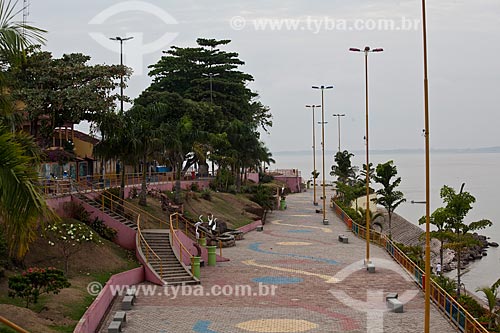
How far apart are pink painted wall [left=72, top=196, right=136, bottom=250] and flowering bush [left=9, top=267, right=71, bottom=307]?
11.9 m

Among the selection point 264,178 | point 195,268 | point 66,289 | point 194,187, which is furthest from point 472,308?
point 264,178

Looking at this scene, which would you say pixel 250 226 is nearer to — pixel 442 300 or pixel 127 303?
pixel 127 303

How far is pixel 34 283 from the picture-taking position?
2045 cm

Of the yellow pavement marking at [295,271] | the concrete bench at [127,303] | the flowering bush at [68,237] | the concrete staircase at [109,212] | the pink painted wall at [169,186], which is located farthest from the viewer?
the pink painted wall at [169,186]

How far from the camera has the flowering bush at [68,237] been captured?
2814 cm

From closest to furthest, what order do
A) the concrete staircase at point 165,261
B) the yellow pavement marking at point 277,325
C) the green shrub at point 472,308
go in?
1. the yellow pavement marking at point 277,325
2. the green shrub at point 472,308
3. the concrete staircase at point 165,261

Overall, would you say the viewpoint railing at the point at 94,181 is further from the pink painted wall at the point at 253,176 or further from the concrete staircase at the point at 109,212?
the pink painted wall at the point at 253,176

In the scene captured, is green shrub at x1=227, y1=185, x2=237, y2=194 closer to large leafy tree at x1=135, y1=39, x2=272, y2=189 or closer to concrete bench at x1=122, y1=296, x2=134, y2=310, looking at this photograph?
large leafy tree at x1=135, y1=39, x2=272, y2=189

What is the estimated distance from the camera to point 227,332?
22172 millimetres

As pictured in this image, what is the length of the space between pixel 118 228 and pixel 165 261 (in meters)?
3.35

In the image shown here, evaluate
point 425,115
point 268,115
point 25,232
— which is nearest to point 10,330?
point 25,232

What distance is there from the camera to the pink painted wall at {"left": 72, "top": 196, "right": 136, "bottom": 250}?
→ 33.2 metres

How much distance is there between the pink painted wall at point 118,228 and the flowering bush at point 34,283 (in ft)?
39.1

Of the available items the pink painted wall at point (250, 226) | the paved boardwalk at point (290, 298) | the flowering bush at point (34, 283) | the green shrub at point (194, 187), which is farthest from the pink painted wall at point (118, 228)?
the green shrub at point (194, 187)
